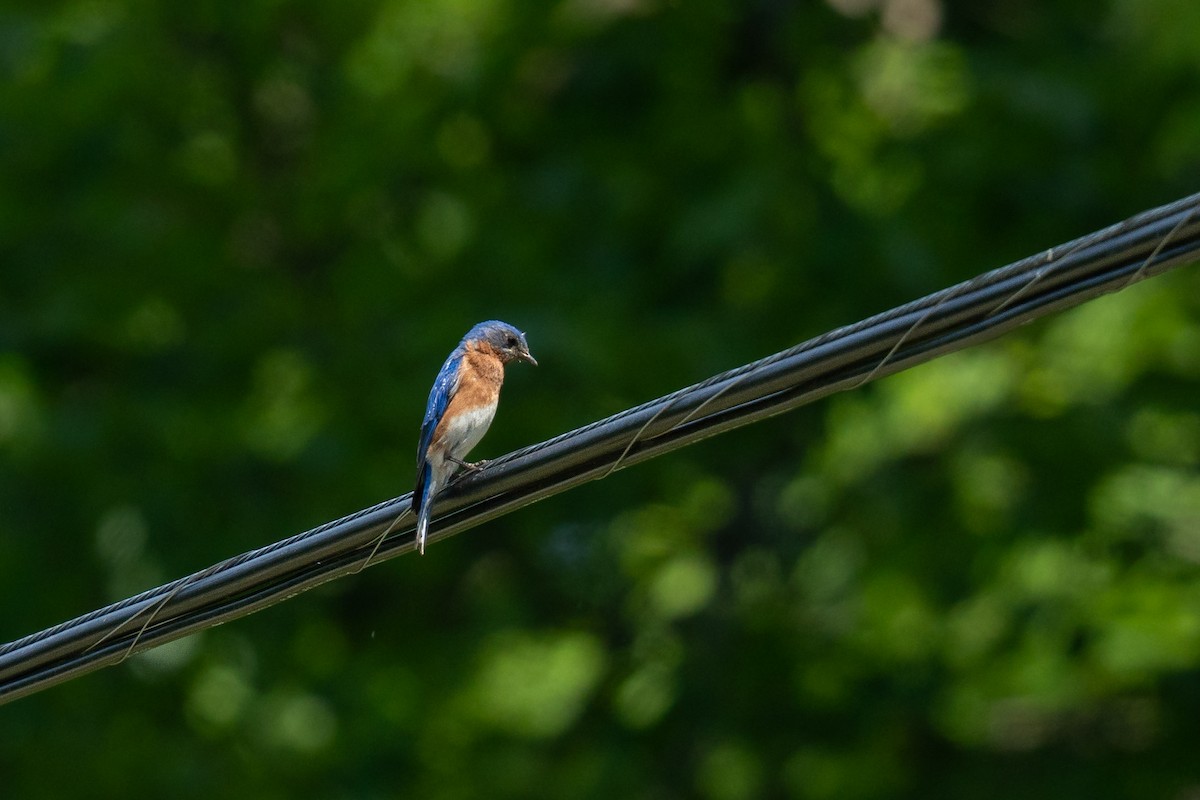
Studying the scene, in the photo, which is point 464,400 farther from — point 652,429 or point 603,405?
point 603,405

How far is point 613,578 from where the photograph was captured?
380 inches

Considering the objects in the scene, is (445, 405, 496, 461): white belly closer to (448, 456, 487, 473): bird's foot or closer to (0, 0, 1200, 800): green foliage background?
(448, 456, 487, 473): bird's foot

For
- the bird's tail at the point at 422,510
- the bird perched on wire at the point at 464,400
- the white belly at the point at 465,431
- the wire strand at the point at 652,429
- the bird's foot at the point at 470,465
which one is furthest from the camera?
the white belly at the point at 465,431

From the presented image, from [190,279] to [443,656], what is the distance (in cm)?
261

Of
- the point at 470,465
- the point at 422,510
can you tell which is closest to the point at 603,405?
the point at 470,465

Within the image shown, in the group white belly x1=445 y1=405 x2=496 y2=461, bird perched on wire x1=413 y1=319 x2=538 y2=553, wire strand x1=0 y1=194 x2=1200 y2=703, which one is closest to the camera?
wire strand x1=0 y1=194 x2=1200 y2=703

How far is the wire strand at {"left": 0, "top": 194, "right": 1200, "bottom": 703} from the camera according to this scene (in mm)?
3996

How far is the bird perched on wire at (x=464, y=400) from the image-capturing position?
5441 mm

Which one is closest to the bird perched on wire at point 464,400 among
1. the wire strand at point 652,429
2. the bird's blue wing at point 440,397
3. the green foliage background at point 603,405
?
the bird's blue wing at point 440,397

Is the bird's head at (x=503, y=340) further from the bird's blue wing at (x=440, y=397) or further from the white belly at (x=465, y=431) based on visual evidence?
the white belly at (x=465, y=431)

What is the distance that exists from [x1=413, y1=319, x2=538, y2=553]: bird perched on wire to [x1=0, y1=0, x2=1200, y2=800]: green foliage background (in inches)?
77.2

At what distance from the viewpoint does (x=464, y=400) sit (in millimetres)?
5992

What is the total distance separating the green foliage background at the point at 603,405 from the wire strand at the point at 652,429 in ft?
13.9

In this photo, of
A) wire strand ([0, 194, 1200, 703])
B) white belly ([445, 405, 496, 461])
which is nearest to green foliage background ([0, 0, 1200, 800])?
white belly ([445, 405, 496, 461])
